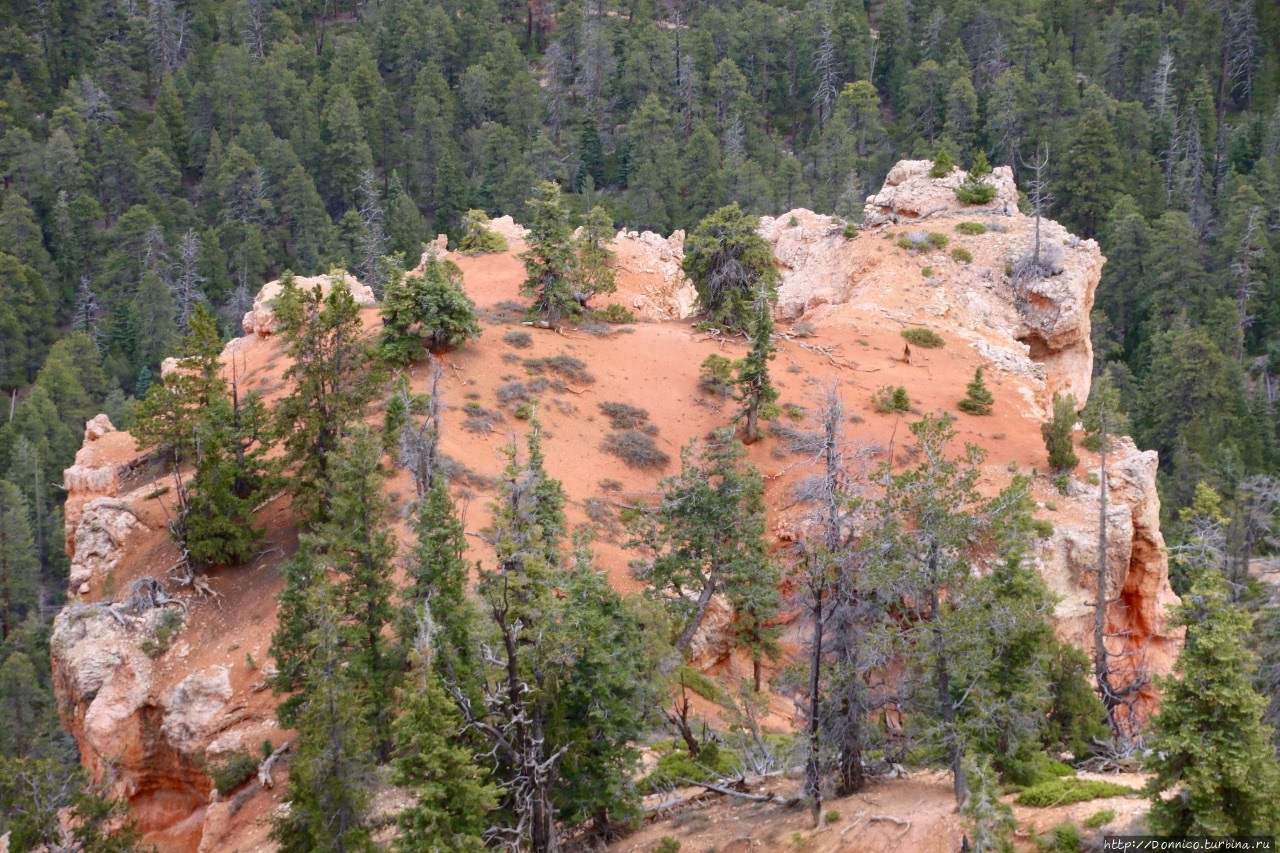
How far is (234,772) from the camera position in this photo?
28.2 m

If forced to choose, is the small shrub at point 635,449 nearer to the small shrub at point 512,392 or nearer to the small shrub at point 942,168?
the small shrub at point 512,392

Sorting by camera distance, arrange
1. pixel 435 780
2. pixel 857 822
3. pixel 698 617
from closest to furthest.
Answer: pixel 435 780 → pixel 857 822 → pixel 698 617

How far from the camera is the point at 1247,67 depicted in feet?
354

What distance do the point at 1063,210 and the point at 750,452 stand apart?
60.1m

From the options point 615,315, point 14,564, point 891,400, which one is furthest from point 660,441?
point 14,564

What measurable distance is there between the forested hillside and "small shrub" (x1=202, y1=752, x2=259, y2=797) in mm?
38600

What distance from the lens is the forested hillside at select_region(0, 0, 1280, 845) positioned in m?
79.0

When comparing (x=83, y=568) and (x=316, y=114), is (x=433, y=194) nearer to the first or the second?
(x=316, y=114)

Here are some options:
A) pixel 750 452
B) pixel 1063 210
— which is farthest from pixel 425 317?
pixel 1063 210

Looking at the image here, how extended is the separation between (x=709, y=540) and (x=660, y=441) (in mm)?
9380

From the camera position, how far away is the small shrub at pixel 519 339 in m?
42.8

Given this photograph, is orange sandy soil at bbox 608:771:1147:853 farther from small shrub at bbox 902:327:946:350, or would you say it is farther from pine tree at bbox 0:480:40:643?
pine tree at bbox 0:480:40:643

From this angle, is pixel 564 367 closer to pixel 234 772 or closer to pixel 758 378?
pixel 758 378

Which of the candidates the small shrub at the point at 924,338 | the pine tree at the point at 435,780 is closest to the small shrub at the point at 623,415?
the small shrub at the point at 924,338
